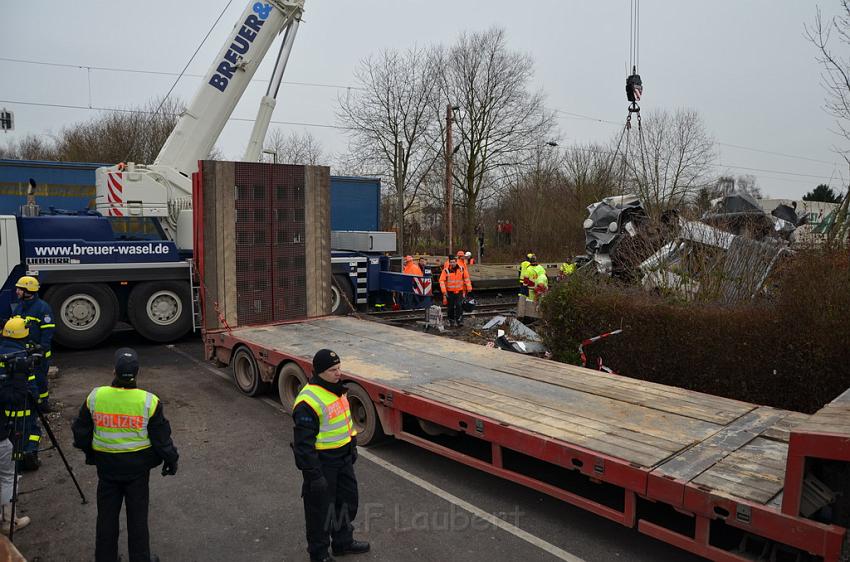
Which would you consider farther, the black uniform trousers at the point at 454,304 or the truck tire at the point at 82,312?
the black uniform trousers at the point at 454,304

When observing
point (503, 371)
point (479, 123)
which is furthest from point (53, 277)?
point (479, 123)

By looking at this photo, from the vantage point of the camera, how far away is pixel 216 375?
9.47m

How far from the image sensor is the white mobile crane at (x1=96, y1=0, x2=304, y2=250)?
12266mm

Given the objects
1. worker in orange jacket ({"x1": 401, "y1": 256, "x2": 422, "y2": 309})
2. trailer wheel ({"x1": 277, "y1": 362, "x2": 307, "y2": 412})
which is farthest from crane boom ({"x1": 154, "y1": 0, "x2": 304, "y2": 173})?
trailer wheel ({"x1": 277, "y1": 362, "x2": 307, "y2": 412})

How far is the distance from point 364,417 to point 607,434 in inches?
108

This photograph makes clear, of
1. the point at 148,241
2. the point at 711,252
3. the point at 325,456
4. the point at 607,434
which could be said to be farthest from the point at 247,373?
the point at 711,252

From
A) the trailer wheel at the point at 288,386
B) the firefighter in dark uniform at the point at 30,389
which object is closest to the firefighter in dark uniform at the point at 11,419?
the firefighter in dark uniform at the point at 30,389

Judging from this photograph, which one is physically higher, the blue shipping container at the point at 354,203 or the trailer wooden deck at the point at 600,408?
the blue shipping container at the point at 354,203

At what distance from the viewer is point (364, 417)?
254 inches

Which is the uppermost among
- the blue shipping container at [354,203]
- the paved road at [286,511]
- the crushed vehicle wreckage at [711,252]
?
the blue shipping container at [354,203]

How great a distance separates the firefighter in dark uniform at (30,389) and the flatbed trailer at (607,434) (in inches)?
102

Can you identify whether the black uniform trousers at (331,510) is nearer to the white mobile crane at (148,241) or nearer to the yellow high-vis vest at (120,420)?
the yellow high-vis vest at (120,420)

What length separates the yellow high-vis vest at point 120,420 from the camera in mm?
3811

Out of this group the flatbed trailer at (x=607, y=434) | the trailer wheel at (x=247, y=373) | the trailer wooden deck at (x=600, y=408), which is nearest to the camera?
the flatbed trailer at (x=607, y=434)
